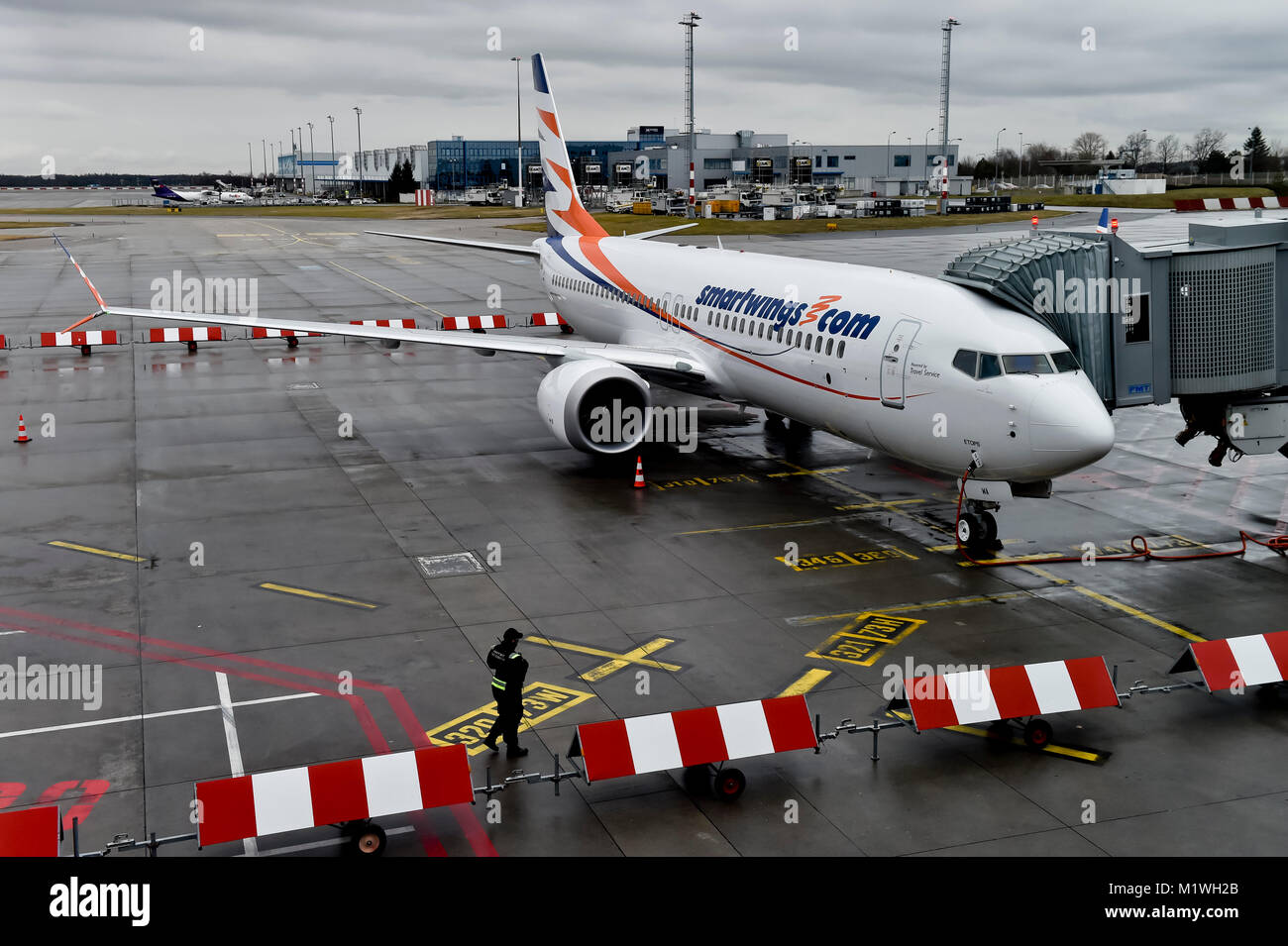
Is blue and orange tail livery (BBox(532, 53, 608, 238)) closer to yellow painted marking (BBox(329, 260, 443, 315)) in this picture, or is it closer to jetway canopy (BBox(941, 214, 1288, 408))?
yellow painted marking (BBox(329, 260, 443, 315))

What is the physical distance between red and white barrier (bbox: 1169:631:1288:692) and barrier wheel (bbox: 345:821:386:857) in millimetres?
10059

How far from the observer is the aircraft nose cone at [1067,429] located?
19125 millimetres

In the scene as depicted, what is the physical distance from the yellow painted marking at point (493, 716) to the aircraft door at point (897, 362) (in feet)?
29.5

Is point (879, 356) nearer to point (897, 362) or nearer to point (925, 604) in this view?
point (897, 362)

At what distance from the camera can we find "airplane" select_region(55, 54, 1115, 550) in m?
19.8

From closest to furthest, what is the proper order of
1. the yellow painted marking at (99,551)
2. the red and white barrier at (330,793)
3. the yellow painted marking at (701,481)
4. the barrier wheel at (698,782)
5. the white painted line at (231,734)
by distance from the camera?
the red and white barrier at (330,793) → the white painted line at (231,734) → the barrier wheel at (698,782) → the yellow painted marking at (99,551) → the yellow painted marking at (701,481)

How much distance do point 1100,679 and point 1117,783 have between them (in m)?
1.62

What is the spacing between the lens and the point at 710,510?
24.8m

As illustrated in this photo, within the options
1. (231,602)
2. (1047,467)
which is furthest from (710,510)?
(231,602)

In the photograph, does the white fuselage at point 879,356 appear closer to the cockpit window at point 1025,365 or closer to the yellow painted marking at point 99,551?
the cockpit window at point 1025,365

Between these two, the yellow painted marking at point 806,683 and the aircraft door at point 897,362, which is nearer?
the yellow painted marking at point 806,683

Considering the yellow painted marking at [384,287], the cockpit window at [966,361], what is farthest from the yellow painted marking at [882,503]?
the yellow painted marking at [384,287]

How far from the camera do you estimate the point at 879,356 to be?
22047mm

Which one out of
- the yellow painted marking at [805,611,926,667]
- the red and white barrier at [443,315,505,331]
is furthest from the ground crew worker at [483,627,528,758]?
the red and white barrier at [443,315,505,331]
